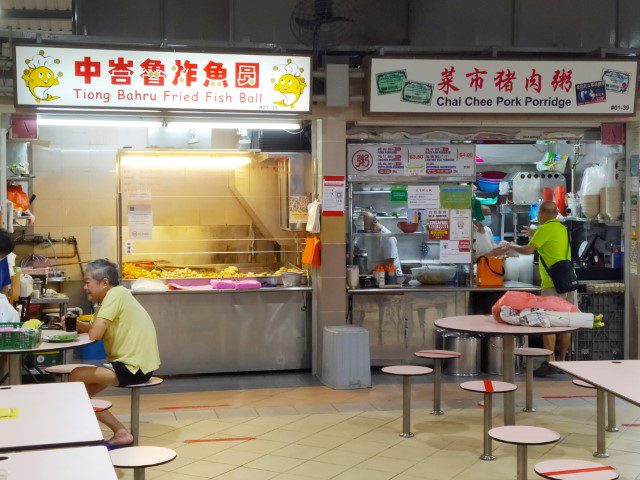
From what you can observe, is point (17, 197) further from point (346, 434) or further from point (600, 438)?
point (600, 438)

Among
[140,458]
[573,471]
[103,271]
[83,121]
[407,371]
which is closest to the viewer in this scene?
[573,471]

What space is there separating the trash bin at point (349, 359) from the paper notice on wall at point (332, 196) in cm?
127

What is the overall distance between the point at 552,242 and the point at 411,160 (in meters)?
1.83

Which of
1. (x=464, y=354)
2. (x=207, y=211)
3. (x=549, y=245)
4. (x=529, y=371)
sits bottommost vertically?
(x=464, y=354)

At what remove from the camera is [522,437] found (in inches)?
196

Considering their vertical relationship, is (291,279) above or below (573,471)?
above

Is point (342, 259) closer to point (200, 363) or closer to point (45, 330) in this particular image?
point (200, 363)

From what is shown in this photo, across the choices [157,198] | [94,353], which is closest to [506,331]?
[157,198]

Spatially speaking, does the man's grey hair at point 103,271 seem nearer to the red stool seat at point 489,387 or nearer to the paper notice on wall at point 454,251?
the red stool seat at point 489,387

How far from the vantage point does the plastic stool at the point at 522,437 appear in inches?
193

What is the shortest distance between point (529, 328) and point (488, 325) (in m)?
0.33

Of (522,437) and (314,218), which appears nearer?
(522,437)

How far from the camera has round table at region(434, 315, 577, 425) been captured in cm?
662

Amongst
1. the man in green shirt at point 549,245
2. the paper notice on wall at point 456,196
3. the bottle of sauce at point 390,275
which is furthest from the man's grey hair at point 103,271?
the paper notice on wall at point 456,196
